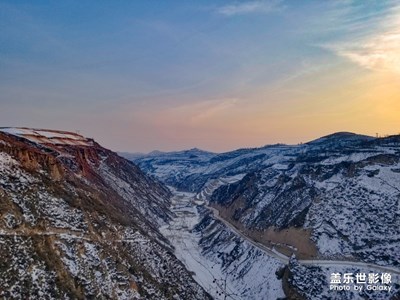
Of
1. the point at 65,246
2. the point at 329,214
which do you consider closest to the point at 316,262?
the point at 329,214

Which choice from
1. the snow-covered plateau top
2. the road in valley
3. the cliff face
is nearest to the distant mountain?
the road in valley

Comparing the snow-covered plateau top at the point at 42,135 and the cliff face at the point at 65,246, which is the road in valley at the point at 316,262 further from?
the snow-covered plateau top at the point at 42,135

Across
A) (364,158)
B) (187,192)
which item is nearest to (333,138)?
(187,192)

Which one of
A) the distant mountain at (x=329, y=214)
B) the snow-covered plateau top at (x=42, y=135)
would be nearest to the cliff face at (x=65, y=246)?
the distant mountain at (x=329, y=214)

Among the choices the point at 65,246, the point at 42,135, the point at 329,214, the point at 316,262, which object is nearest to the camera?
the point at 65,246

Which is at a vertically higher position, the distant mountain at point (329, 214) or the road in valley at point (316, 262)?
the distant mountain at point (329, 214)

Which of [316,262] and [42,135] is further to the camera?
[42,135]

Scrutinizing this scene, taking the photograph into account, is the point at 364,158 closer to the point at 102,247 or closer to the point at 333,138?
the point at 102,247

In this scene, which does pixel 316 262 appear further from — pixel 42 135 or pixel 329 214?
pixel 42 135
